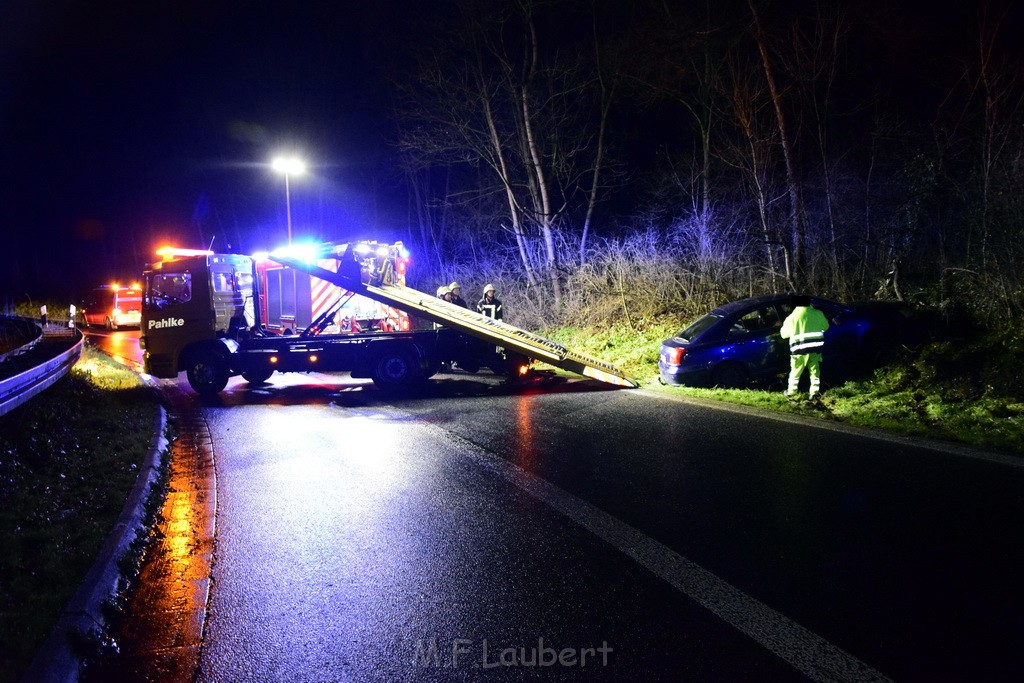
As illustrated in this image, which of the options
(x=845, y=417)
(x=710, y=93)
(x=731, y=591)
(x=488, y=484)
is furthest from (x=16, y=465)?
(x=710, y=93)

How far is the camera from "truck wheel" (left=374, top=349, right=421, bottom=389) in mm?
13914

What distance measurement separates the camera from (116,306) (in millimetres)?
34156

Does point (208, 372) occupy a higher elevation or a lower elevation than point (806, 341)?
lower

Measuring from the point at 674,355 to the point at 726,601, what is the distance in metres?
8.22

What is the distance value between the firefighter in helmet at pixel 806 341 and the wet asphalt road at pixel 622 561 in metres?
2.19

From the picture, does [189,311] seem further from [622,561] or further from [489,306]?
[622,561]

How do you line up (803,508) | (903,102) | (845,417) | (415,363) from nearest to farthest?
(803,508) → (845,417) → (415,363) → (903,102)

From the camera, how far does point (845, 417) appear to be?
911 centimetres

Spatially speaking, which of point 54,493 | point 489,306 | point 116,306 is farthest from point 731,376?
point 116,306

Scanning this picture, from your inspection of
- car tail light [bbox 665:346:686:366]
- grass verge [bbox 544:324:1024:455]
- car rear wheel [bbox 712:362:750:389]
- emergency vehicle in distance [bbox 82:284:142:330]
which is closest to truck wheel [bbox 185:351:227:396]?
grass verge [bbox 544:324:1024:455]

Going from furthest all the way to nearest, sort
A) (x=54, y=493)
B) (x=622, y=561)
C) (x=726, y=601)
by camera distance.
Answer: (x=54, y=493)
(x=622, y=561)
(x=726, y=601)

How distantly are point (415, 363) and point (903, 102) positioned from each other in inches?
604

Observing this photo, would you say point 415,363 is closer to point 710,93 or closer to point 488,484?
point 488,484

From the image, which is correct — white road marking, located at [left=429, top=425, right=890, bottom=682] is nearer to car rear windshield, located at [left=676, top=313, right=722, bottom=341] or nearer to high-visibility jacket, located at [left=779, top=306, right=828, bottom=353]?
high-visibility jacket, located at [left=779, top=306, right=828, bottom=353]
